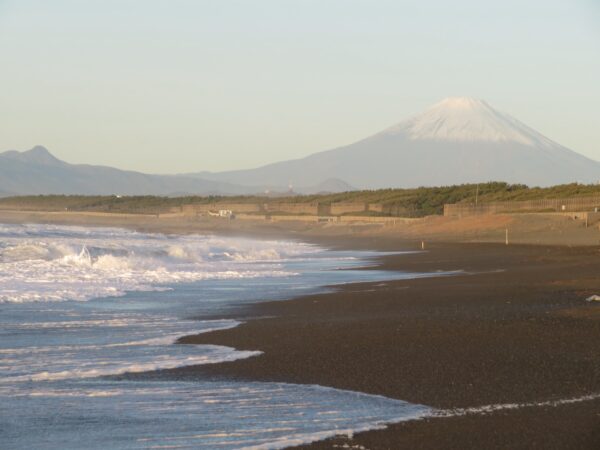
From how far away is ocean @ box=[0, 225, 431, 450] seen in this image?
729cm

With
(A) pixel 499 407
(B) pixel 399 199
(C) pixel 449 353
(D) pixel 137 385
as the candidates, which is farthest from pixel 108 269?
(B) pixel 399 199

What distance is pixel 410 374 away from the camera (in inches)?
374

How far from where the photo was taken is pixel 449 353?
10.6 meters

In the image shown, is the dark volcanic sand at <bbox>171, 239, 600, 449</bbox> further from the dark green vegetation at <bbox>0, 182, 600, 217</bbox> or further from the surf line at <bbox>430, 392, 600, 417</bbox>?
the dark green vegetation at <bbox>0, 182, 600, 217</bbox>

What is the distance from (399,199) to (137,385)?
90.2m

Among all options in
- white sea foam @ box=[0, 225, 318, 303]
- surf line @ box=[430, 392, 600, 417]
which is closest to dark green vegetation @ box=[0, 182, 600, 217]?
white sea foam @ box=[0, 225, 318, 303]

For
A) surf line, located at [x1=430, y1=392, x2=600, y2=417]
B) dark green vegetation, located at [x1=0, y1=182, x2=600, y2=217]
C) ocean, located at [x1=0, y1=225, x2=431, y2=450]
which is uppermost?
dark green vegetation, located at [x1=0, y1=182, x2=600, y2=217]

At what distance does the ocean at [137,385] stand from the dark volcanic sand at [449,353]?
1.32ft

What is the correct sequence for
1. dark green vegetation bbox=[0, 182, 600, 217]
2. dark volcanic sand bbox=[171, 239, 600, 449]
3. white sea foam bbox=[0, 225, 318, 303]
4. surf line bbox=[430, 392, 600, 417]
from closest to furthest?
dark volcanic sand bbox=[171, 239, 600, 449] < surf line bbox=[430, 392, 600, 417] < white sea foam bbox=[0, 225, 318, 303] < dark green vegetation bbox=[0, 182, 600, 217]

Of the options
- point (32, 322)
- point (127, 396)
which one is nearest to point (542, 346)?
point (127, 396)

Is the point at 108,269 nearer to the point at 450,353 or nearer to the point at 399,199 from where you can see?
the point at 450,353

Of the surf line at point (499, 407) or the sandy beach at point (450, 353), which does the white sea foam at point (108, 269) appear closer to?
the sandy beach at point (450, 353)

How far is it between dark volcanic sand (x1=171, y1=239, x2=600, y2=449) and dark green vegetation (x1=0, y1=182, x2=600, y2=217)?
55.1 meters

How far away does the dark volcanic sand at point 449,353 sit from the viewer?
23.7ft
